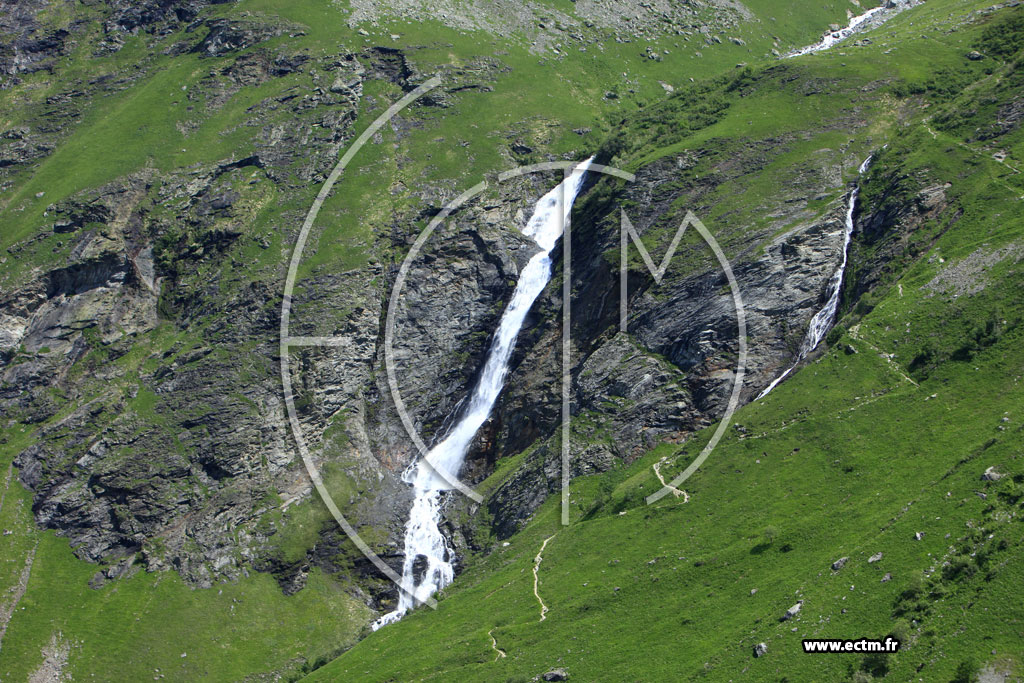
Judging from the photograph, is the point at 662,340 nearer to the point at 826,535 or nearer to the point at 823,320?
the point at 823,320

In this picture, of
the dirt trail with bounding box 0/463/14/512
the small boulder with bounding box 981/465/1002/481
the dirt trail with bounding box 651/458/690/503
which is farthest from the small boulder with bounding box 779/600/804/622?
the dirt trail with bounding box 0/463/14/512

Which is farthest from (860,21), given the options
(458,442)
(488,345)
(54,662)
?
(54,662)

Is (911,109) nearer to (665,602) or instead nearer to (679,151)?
(679,151)

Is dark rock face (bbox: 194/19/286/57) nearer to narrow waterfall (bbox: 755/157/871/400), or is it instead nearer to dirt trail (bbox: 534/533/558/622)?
narrow waterfall (bbox: 755/157/871/400)

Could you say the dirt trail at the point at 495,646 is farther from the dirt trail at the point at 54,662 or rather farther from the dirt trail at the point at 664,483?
the dirt trail at the point at 54,662

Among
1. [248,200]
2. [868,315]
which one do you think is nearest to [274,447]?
[248,200]

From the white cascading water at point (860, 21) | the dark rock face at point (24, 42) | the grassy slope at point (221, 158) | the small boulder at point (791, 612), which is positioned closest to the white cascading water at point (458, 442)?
the grassy slope at point (221, 158)
